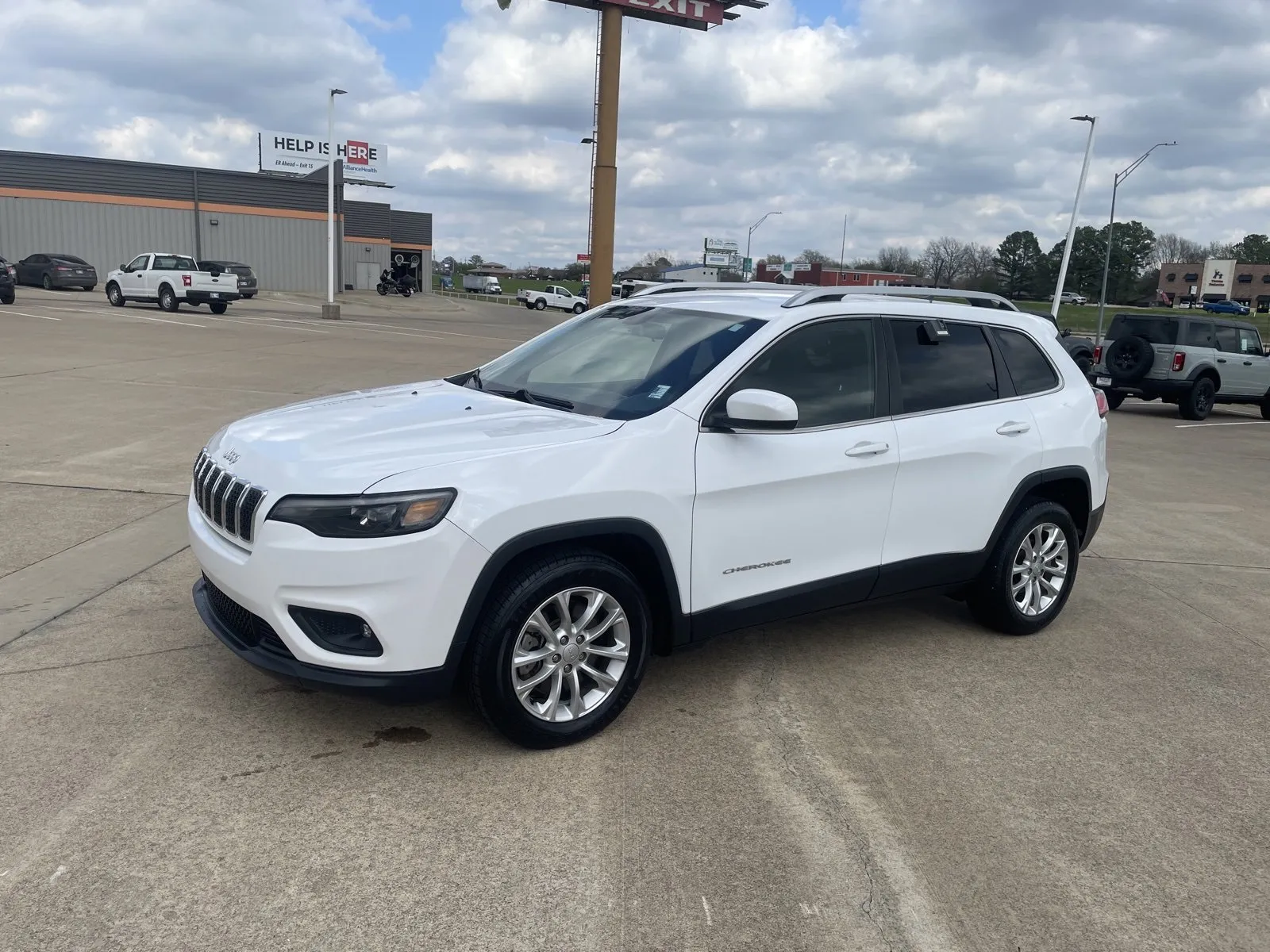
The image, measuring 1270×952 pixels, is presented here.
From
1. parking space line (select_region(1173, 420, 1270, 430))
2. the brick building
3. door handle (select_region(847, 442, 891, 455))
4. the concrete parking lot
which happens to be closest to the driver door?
door handle (select_region(847, 442, 891, 455))

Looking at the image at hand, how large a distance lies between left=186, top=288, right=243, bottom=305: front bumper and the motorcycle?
3150 centimetres

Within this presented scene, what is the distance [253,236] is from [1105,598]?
53.1m

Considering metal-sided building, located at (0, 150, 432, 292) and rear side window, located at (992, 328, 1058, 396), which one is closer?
rear side window, located at (992, 328, 1058, 396)

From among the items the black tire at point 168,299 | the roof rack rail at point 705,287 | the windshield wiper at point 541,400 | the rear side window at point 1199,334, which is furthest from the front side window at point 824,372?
the black tire at point 168,299

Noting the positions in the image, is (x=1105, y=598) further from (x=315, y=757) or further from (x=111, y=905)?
(x=111, y=905)

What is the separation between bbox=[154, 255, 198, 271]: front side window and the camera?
29906mm

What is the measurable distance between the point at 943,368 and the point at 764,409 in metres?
1.49

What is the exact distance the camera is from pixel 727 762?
11.9 feet

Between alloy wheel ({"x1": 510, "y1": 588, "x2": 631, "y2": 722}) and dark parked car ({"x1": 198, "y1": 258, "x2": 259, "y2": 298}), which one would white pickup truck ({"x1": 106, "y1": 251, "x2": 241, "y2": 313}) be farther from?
alloy wheel ({"x1": 510, "y1": 588, "x2": 631, "y2": 722})

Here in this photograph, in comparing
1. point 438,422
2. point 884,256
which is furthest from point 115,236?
point 438,422

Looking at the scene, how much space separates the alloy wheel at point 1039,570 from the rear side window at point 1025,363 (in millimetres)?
724

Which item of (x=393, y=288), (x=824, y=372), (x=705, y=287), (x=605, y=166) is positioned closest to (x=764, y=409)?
(x=824, y=372)

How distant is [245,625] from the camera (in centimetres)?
357

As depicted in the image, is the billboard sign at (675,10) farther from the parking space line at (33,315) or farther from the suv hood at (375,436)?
the suv hood at (375,436)
